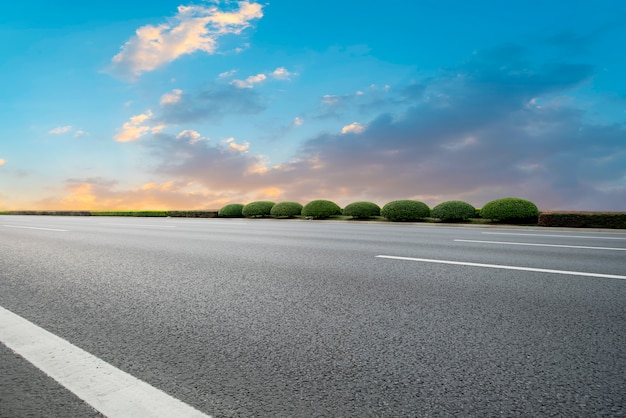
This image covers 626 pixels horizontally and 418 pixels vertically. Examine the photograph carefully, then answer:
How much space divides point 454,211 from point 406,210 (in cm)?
267

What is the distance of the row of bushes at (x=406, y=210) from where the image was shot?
2009 cm

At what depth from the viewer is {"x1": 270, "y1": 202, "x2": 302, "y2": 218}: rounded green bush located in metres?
28.4

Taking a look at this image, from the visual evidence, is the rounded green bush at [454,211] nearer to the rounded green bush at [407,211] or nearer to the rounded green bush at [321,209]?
the rounded green bush at [407,211]

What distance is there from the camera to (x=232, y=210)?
3209 cm

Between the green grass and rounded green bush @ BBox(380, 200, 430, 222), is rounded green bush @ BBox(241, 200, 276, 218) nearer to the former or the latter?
rounded green bush @ BBox(380, 200, 430, 222)

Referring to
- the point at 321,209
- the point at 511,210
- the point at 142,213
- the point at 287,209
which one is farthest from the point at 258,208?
the point at 511,210

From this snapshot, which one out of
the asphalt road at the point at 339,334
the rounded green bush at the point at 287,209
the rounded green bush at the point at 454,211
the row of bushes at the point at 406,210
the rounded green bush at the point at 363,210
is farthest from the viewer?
the rounded green bush at the point at 287,209

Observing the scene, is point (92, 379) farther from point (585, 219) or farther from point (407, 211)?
point (407, 211)

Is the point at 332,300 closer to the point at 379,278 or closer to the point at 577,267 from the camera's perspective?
the point at 379,278

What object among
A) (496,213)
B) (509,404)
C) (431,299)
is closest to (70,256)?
(431,299)

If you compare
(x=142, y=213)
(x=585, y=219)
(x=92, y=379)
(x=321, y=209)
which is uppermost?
(x=321, y=209)

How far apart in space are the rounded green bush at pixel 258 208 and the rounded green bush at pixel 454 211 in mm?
13190

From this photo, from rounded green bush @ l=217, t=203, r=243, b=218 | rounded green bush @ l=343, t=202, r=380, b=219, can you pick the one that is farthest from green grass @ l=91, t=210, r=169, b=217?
rounded green bush @ l=343, t=202, r=380, b=219

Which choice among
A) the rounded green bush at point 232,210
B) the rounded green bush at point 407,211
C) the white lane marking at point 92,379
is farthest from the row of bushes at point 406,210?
the white lane marking at point 92,379
